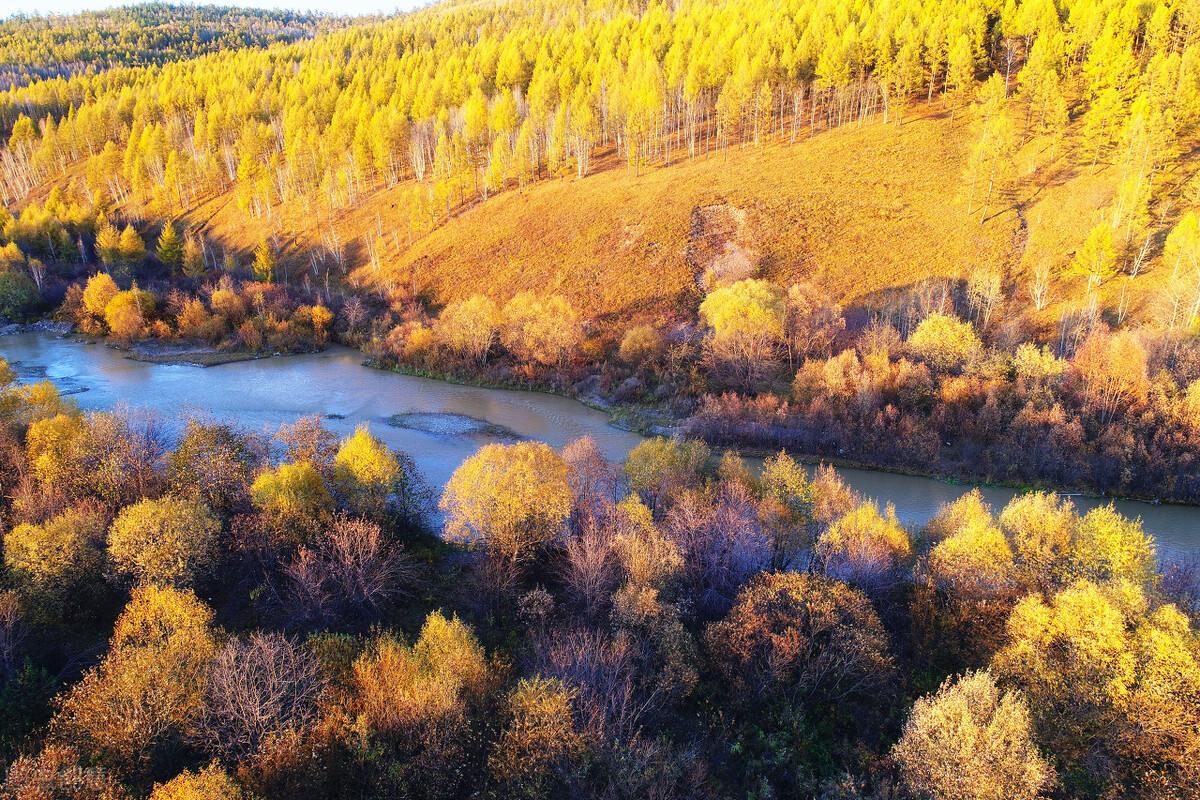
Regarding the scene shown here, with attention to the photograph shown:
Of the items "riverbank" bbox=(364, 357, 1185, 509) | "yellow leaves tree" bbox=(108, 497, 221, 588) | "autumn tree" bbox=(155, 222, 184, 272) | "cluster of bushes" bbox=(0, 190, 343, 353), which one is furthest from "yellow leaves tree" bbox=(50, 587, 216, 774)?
"autumn tree" bbox=(155, 222, 184, 272)

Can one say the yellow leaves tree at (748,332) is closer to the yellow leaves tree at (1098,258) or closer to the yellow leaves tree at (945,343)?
the yellow leaves tree at (945,343)

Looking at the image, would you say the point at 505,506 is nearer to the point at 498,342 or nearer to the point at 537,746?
the point at 537,746

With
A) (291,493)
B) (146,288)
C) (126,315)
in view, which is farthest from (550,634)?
(146,288)

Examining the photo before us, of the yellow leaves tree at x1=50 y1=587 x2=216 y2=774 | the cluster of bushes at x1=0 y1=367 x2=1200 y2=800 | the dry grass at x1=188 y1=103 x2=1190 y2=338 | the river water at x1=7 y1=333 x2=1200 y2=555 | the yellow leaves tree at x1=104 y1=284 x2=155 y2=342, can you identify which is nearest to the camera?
the yellow leaves tree at x1=50 y1=587 x2=216 y2=774

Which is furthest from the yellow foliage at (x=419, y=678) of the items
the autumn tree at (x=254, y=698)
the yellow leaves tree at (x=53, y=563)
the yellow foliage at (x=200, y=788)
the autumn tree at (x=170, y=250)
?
the autumn tree at (x=170, y=250)

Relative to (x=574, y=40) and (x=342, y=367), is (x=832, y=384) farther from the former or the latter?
(x=574, y=40)

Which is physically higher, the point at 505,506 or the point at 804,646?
the point at 505,506

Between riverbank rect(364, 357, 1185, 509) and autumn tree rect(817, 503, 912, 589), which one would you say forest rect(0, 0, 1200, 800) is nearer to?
autumn tree rect(817, 503, 912, 589)
